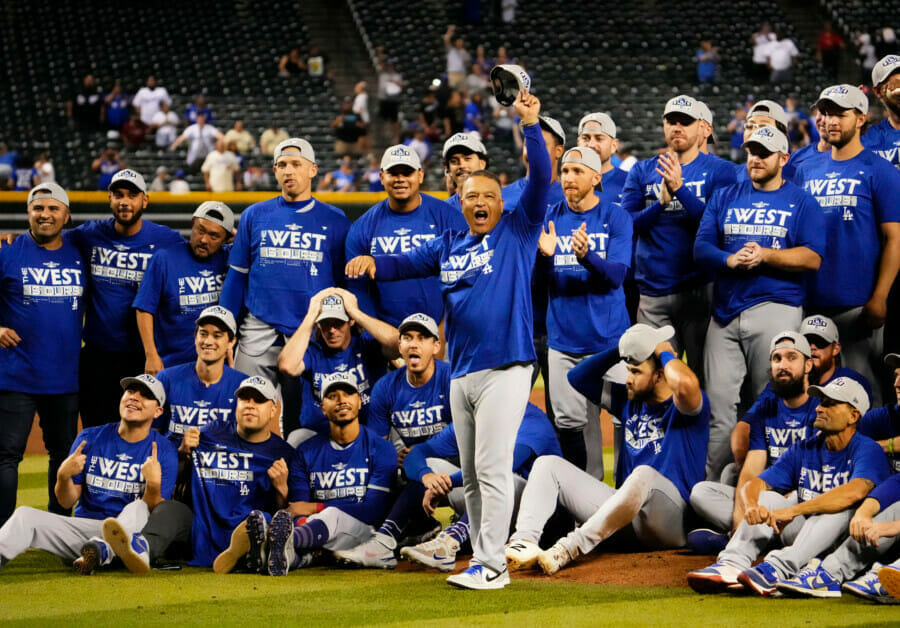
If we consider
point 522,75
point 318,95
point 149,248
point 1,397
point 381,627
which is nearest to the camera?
point 381,627

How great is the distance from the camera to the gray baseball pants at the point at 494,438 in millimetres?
5234

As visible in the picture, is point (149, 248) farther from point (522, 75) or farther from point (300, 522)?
point (522, 75)

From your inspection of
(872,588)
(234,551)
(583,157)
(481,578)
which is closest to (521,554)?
(481,578)

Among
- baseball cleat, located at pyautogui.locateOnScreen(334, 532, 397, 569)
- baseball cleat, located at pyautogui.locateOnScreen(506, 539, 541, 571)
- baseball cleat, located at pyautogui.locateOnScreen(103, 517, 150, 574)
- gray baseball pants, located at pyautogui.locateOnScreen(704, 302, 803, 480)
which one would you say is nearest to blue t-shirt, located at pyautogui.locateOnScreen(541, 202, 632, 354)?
gray baseball pants, located at pyautogui.locateOnScreen(704, 302, 803, 480)

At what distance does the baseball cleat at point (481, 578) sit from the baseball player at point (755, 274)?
1.86 m

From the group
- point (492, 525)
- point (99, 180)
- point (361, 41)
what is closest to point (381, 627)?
point (492, 525)

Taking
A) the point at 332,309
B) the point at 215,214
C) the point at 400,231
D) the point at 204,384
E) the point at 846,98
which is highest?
the point at 846,98

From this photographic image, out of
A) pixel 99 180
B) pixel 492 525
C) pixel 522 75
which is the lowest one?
pixel 492 525

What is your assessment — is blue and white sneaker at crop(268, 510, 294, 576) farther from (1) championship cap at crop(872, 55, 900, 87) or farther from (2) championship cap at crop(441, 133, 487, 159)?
(1) championship cap at crop(872, 55, 900, 87)

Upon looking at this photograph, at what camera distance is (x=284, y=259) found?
23.0 feet

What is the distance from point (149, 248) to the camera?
7.44 meters

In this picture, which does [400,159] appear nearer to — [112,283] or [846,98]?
[112,283]

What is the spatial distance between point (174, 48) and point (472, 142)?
1740 centimetres

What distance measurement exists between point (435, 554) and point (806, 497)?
1825 mm
